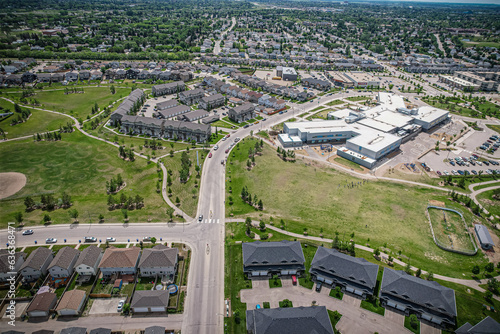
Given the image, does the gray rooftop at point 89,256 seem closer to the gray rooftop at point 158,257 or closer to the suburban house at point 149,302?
the gray rooftop at point 158,257

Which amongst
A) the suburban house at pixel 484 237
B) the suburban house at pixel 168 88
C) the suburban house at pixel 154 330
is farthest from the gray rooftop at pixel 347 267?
the suburban house at pixel 168 88

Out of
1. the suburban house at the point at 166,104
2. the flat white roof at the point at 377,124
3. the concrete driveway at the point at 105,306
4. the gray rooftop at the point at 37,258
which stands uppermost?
the suburban house at the point at 166,104

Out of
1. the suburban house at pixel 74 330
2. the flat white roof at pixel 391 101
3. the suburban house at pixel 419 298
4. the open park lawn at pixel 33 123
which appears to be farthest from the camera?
the flat white roof at pixel 391 101

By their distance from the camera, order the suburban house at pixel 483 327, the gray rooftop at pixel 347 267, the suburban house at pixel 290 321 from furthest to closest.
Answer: the gray rooftop at pixel 347 267 < the suburban house at pixel 483 327 < the suburban house at pixel 290 321

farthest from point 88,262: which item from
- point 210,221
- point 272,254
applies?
point 272,254

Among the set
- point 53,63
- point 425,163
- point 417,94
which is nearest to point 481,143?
point 425,163

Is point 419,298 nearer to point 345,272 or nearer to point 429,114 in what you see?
point 345,272
